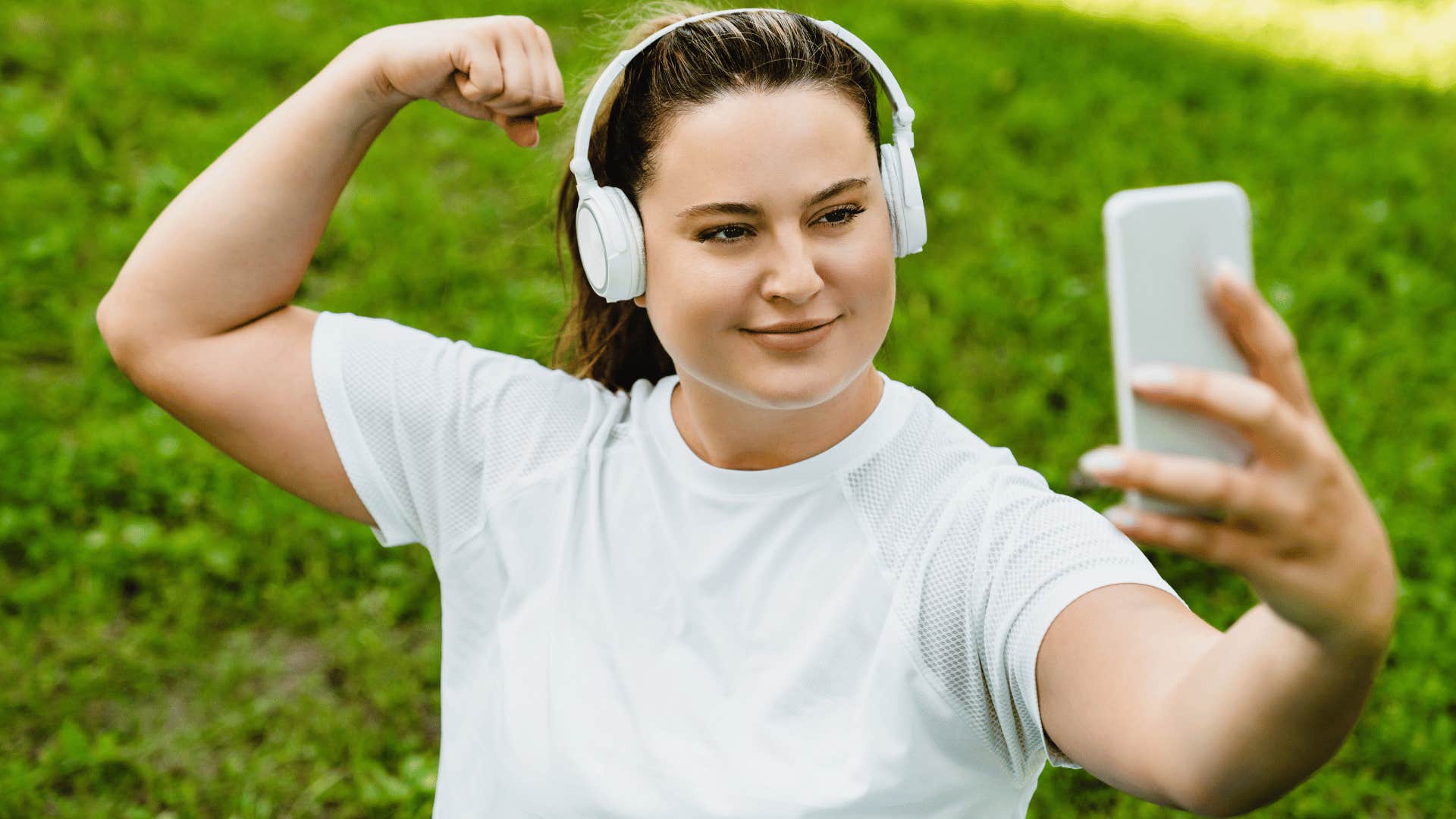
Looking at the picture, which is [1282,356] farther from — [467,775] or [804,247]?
[467,775]

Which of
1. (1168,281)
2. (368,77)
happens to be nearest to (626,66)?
(368,77)

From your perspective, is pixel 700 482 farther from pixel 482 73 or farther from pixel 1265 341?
pixel 1265 341

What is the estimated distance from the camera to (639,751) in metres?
1.75

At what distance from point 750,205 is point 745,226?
4 cm

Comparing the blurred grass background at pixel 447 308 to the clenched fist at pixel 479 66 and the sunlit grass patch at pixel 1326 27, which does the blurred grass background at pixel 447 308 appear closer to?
the sunlit grass patch at pixel 1326 27

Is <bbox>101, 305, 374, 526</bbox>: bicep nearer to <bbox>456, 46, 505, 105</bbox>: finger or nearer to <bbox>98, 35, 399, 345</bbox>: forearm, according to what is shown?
<bbox>98, 35, 399, 345</bbox>: forearm

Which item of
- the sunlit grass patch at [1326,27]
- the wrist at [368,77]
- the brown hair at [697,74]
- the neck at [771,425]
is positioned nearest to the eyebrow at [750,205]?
the brown hair at [697,74]

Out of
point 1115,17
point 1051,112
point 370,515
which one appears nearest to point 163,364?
point 370,515

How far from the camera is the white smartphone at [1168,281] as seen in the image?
1.00 metres

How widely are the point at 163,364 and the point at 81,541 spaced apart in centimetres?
182

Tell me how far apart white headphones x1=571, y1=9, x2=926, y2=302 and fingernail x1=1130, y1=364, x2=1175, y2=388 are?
905mm

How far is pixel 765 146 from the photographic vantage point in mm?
1673

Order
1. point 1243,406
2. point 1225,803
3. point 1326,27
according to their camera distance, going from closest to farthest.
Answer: point 1243,406
point 1225,803
point 1326,27

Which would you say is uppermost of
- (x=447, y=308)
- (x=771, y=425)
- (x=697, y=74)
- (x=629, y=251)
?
(x=697, y=74)
